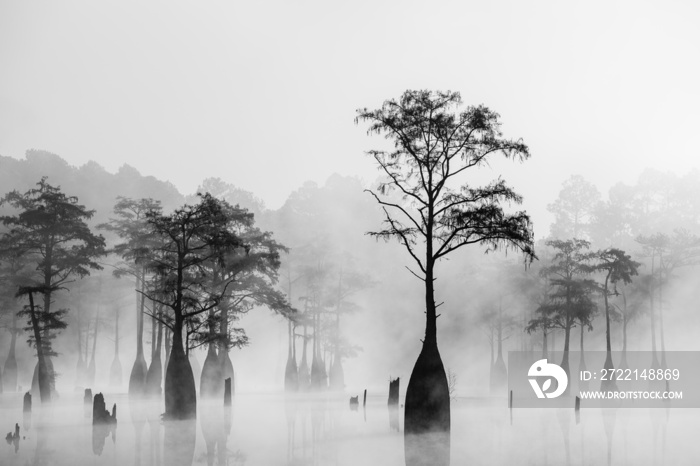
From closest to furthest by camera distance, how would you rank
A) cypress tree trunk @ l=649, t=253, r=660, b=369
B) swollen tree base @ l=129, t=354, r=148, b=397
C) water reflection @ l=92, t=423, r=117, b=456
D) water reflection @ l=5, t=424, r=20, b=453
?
water reflection @ l=92, t=423, r=117, b=456, water reflection @ l=5, t=424, r=20, b=453, swollen tree base @ l=129, t=354, r=148, b=397, cypress tree trunk @ l=649, t=253, r=660, b=369

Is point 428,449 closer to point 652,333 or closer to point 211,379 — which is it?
point 211,379

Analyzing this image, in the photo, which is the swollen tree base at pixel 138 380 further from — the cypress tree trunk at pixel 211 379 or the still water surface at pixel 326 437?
the still water surface at pixel 326 437

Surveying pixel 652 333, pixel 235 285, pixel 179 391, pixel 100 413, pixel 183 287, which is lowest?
pixel 100 413

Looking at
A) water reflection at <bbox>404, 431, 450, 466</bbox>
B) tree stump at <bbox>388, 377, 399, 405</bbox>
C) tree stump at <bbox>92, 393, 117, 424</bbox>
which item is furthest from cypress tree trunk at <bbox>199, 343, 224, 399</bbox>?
water reflection at <bbox>404, 431, 450, 466</bbox>

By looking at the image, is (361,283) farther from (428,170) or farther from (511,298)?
(428,170)

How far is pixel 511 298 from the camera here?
236 ft

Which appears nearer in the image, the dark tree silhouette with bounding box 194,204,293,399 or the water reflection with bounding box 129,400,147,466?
the water reflection with bounding box 129,400,147,466

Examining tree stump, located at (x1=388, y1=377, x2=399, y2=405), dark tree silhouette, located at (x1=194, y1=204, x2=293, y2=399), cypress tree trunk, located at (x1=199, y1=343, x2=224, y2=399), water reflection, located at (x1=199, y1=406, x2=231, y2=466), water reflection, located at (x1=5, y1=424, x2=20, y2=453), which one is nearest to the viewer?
water reflection, located at (x1=199, y1=406, x2=231, y2=466)

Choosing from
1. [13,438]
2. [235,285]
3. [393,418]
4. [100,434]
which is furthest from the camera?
[235,285]

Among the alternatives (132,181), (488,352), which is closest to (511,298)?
(488,352)

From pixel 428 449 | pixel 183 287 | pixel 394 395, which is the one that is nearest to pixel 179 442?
pixel 428 449

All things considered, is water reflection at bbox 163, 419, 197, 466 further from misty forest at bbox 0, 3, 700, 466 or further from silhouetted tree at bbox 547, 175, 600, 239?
silhouetted tree at bbox 547, 175, 600, 239

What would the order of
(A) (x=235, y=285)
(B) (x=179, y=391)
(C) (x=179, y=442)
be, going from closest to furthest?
1. (C) (x=179, y=442)
2. (B) (x=179, y=391)
3. (A) (x=235, y=285)

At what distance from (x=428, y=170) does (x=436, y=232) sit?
2740 mm
